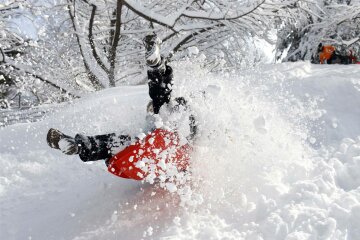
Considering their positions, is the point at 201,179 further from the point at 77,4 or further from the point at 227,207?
the point at 77,4

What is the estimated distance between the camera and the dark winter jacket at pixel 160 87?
312cm

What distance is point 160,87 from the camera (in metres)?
3.14

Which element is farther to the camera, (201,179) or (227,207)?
(201,179)

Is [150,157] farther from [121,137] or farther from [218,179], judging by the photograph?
[218,179]

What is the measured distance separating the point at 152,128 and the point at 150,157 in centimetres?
31

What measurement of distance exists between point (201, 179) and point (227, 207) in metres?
0.43

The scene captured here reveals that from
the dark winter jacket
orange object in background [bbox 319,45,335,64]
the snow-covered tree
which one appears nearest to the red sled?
the dark winter jacket

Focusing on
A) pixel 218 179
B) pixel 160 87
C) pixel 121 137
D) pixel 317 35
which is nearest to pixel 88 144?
pixel 121 137

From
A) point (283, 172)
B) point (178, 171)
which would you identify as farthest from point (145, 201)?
point (283, 172)

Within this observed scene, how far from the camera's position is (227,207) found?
2.72m

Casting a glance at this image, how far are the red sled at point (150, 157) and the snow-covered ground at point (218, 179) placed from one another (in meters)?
0.23

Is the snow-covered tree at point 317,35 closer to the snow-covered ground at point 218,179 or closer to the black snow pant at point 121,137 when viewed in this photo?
the snow-covered ground at point 218,179

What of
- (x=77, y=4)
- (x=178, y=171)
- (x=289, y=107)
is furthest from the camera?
(x=77, y=4)

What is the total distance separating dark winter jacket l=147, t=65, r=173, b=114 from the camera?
312 cm
